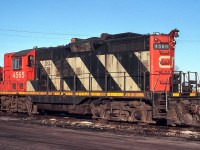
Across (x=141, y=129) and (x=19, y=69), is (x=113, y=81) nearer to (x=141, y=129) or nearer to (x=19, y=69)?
(x=141, y=129)

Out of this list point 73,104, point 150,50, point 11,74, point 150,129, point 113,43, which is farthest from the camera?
point 11,74

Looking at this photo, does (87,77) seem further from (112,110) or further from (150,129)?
(150,129)

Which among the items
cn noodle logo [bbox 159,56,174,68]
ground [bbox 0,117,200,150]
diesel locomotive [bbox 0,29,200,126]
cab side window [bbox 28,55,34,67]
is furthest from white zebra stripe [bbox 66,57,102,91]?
ground [bbox 0,117,200,150]

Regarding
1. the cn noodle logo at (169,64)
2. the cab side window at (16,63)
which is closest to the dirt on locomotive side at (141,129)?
the cn noodle logo at (169,64)

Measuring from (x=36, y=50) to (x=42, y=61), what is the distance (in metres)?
1.02

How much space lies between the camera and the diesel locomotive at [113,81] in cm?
1462

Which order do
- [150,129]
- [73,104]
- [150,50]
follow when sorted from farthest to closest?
[73,104], [150,50], [150,129]

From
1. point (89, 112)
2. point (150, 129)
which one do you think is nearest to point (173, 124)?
point (150, 129)

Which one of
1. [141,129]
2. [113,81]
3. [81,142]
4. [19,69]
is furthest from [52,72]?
[81,142]

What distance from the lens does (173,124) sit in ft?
46.9

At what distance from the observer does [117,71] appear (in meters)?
16.6

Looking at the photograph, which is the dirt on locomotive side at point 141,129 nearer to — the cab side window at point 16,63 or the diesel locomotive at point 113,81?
the diesel locomotive at point 113,81

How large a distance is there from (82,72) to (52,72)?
8.34ft

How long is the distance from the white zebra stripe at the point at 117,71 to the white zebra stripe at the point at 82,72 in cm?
107
